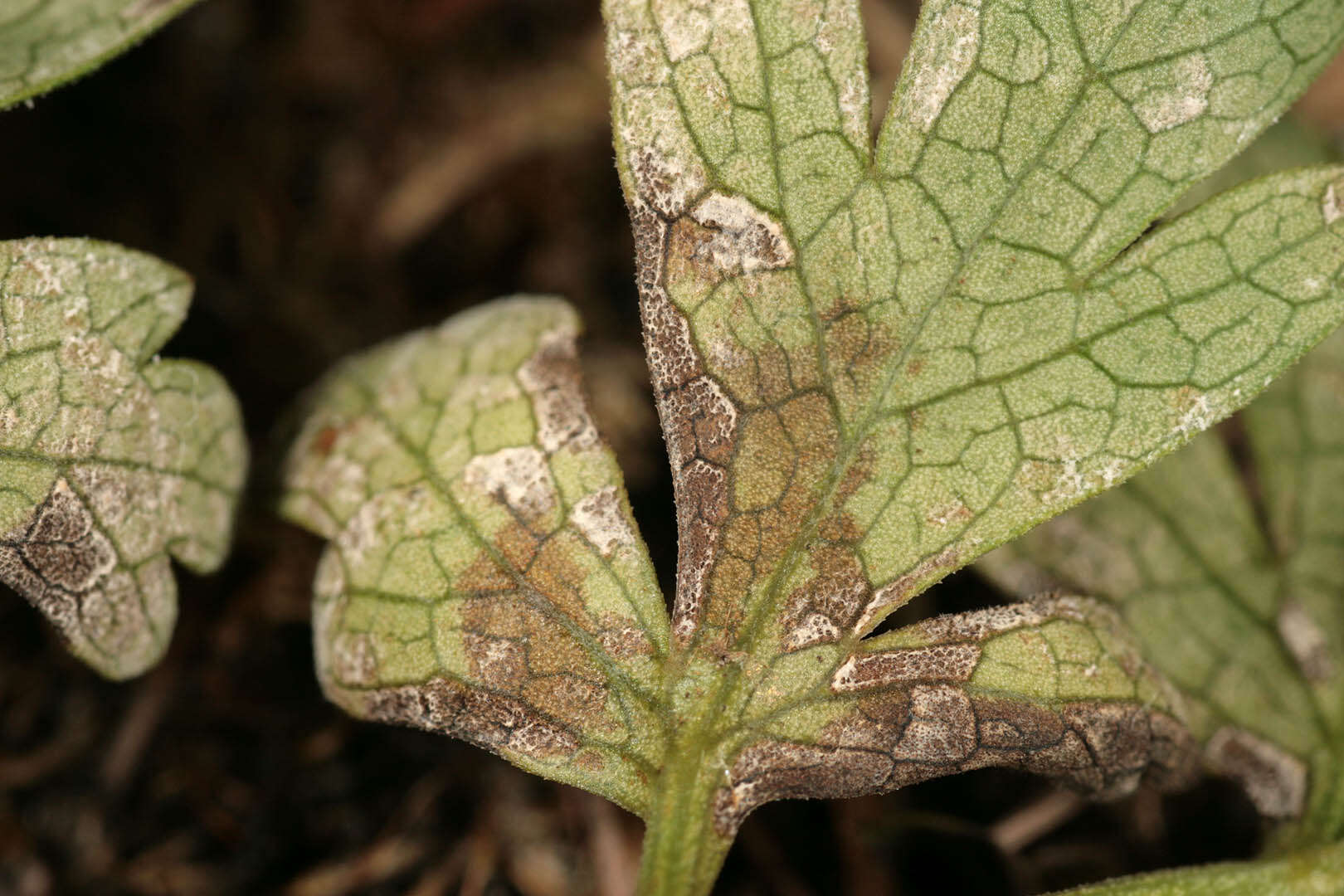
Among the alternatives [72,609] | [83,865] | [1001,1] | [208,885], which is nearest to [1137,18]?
[1001,1]

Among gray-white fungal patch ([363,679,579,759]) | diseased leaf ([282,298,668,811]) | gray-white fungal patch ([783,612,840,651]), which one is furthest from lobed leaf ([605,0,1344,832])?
gray-white fungal patch ([363,679,579,759])

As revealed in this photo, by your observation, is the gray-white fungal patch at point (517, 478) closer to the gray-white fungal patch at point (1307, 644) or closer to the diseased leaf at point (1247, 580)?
the diseased leaf at point (1247, 580)

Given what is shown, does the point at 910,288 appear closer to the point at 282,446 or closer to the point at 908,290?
the point at 908,290

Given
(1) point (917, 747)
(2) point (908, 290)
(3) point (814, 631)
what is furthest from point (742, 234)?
(1) point (917, 747)

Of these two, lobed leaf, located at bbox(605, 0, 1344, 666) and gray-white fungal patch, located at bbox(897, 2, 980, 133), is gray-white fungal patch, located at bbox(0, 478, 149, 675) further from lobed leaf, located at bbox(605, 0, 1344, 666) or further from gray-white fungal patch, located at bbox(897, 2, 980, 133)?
gray-white fungal patch, located at bbox(897, 2, 980, 133)

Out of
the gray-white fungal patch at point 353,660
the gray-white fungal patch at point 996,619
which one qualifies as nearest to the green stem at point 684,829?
the gray-white fungal patch at point 996,619

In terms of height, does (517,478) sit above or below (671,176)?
below
